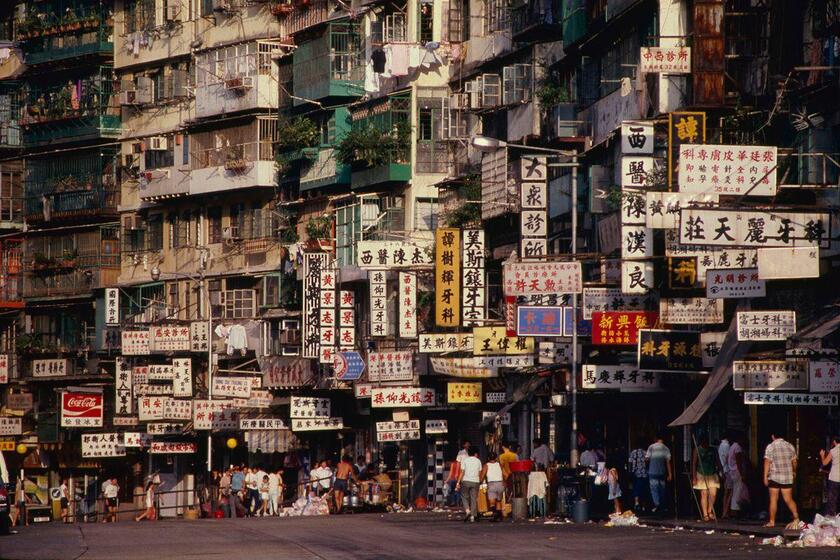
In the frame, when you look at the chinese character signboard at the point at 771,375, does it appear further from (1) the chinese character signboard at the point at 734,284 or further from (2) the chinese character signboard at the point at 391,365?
(2) the chinese character signboard at the point at 391,365

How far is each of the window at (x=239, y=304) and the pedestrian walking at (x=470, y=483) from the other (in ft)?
115

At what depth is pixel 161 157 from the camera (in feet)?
269

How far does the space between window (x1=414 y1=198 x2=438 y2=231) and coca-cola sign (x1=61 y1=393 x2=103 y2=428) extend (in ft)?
60.3

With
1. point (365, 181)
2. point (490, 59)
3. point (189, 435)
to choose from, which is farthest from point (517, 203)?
point (189, 435)

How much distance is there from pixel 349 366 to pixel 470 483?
21225 millimetres

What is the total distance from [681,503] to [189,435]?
31777 mm

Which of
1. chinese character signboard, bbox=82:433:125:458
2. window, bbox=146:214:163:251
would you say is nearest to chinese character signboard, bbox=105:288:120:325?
window, bbox=146:214:163:251

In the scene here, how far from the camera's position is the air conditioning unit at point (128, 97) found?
277ft

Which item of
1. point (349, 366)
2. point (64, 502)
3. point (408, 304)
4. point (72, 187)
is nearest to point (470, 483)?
point (408, 304)

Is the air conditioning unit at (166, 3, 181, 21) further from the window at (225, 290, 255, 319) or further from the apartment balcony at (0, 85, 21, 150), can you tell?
the window at (225, 290, 255, 319)

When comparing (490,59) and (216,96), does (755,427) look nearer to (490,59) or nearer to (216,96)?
(490,59)

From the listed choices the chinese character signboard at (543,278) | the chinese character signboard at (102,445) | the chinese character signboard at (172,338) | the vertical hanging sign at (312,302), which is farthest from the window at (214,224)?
the chinese character signboard at (543,278)

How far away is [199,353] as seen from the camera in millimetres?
76062

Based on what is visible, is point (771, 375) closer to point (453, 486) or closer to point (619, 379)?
point (619, 379)
